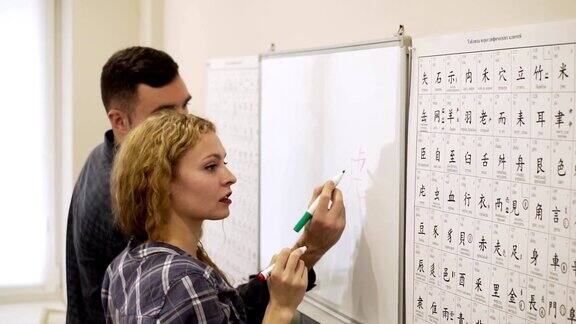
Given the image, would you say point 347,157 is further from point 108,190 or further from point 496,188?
point 108,190

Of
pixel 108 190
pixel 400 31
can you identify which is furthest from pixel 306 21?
pixel 108 190

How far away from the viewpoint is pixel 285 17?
1.85 meters

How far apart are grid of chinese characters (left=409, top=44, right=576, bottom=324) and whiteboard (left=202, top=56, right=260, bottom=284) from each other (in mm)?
780

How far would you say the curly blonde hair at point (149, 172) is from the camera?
3.81 feet

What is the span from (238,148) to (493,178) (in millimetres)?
1118

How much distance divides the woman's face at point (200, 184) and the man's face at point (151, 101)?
440 millimetres

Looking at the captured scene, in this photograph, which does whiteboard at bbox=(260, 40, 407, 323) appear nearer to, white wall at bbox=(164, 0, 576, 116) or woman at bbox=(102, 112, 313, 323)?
white wall at bbox=(164, 0, 576, 116)

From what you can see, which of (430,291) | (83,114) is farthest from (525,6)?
(83,114)

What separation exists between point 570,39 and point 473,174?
0.31 meters

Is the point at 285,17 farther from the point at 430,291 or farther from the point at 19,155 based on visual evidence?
the point at 19,155

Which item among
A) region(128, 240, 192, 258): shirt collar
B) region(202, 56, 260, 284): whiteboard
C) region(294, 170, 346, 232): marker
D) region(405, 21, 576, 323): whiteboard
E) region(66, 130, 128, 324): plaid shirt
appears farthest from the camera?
region(202, 56, 260, 284): whiteboard

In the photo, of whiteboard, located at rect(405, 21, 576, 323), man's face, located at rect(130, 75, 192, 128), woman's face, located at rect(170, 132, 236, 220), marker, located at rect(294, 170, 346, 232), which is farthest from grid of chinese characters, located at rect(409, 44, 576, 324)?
man's face, located at rect(130, 75, 192, 128)

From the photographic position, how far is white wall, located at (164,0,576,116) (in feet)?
3.77

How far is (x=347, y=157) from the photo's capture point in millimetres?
1519
